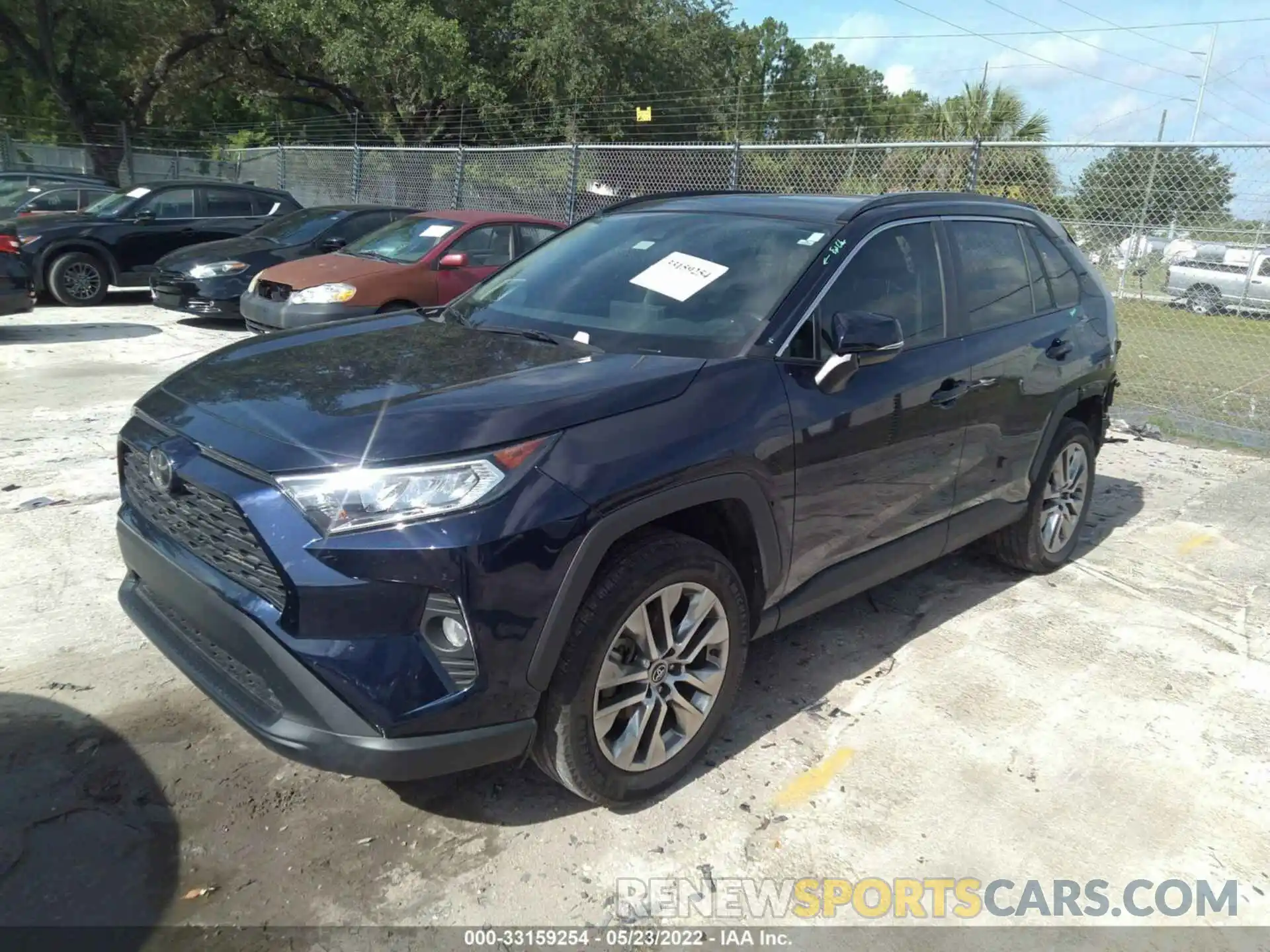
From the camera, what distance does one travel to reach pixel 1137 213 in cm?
834

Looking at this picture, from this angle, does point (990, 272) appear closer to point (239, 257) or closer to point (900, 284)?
point (900, 284)

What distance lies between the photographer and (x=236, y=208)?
12.9m

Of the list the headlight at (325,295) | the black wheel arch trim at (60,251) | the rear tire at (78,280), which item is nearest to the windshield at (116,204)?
the black wheel arch trim at (60,251)

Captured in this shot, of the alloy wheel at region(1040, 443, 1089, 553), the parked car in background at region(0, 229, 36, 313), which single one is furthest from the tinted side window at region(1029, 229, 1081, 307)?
the parked car in background at region(0, 229, 36, 313)

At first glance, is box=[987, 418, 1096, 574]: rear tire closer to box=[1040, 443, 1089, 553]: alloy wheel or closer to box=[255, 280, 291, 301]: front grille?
box=[1040, 443, 1089, 553]: alloy wheel

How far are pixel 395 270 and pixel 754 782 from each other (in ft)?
22.1

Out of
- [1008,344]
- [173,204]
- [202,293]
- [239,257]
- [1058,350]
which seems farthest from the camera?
[173,204]

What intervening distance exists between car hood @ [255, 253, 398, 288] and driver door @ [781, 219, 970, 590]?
5982mm

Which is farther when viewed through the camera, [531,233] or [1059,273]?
[531,233]

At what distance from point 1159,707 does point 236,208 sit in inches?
502

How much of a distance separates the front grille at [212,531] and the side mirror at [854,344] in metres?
1.82

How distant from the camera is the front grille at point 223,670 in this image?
2.42 meters

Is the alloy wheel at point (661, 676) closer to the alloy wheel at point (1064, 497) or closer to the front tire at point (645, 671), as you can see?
the front tire at point (645, 671)

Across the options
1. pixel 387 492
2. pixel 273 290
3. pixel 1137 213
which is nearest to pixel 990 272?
pixel 387 492
